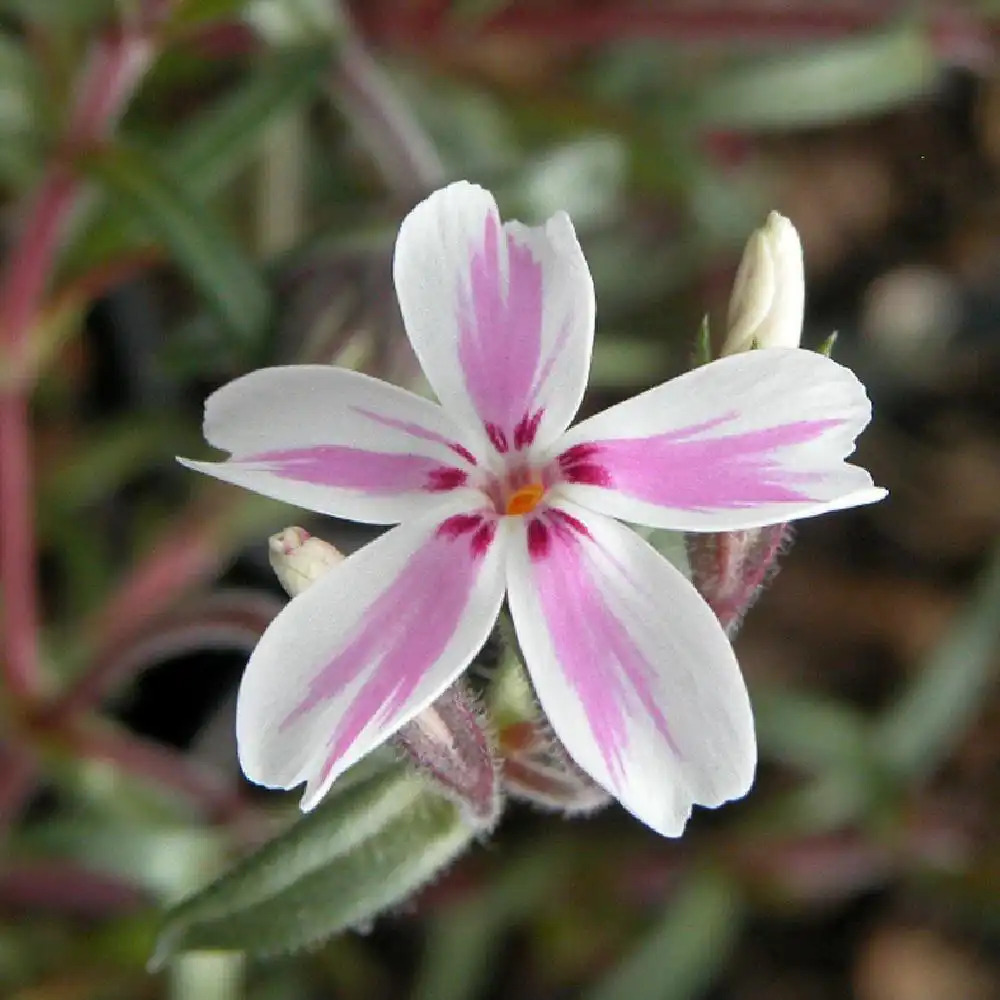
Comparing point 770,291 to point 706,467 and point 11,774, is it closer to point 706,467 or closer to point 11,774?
point 706,467

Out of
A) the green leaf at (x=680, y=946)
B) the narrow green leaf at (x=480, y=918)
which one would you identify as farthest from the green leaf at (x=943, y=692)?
the narrow green leaf at (x=480, y=918)

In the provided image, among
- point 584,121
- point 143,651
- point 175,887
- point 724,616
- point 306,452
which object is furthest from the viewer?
point 584,121

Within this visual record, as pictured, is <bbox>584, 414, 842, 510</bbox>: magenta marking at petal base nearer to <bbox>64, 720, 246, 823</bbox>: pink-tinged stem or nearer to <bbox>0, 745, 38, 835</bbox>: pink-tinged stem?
<bbox>64, 720, 246, 823</bbox>: pink-tinged stem

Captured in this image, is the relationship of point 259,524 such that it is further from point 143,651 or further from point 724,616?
point 724,616

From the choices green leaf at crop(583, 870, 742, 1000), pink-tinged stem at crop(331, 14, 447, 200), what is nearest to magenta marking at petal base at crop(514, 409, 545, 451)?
pink-tinged stem at crop(331, 14, 447, 200)

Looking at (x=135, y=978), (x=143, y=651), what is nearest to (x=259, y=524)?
(x=143, y=651)

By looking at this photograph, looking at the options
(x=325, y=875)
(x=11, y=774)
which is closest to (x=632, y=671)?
(x=325, y=875)

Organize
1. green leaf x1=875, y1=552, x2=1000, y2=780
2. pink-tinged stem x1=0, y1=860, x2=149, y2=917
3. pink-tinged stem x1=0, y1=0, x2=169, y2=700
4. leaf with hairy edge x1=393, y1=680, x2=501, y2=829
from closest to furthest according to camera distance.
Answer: leaf with hairy edge x1=393, y1=680, x2=501, y2=829 < pink-tinged stem x1=0, y1=0, x2=169, y2=700 < pink-tinged stem x1=0, y1=860, x2=149, y2=917 < green leaf x1=875, y1=552, x2=1000, y2=780
